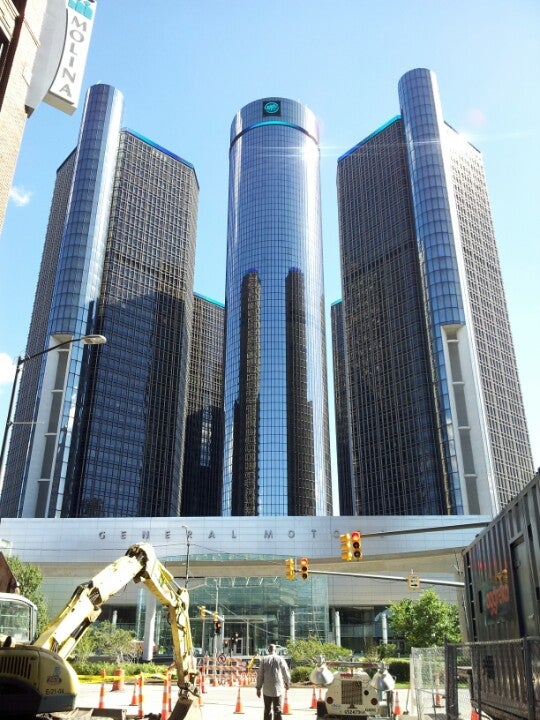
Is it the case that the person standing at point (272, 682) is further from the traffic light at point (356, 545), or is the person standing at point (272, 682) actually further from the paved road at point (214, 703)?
the traffic light at point (356, 545)

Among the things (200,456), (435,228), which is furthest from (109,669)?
(200,456)

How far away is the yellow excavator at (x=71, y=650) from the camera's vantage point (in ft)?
22.7

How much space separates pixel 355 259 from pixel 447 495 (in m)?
76.7

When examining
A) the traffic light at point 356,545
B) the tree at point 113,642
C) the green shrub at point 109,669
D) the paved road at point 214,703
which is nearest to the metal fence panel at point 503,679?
the paved road at point 214,703

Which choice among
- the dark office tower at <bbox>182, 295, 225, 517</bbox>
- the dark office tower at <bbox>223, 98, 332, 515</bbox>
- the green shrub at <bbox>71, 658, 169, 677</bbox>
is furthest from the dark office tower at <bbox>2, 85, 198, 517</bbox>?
the green shrub at <bbox>71, 658, 169, 677</bbox>

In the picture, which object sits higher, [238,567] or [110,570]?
[238,567]

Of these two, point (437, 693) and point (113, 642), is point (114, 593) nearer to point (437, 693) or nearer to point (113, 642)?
point (437, 693)

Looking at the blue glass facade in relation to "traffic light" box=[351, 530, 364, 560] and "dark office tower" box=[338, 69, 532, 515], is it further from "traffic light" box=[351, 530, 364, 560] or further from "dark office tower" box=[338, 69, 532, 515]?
"traffic light" box=[351, 530, 364, 560]

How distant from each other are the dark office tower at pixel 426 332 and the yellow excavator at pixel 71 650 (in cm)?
10530

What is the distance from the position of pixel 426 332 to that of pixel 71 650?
448ft

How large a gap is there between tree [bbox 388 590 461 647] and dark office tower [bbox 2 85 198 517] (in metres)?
88.8

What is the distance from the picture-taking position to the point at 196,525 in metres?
85.0

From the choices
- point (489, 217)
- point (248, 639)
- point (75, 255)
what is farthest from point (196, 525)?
point (489, 217)

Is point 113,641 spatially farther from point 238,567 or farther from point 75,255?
point 75,255
